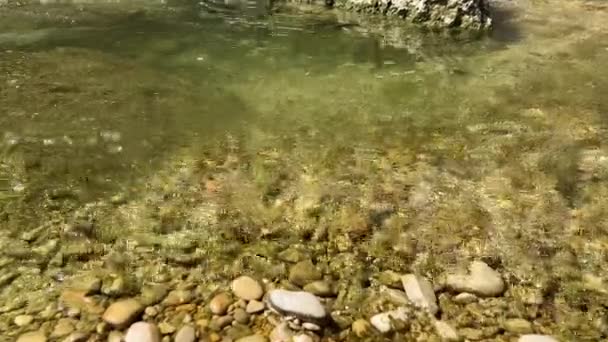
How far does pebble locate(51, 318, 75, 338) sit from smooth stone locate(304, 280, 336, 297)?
1704 millimetres

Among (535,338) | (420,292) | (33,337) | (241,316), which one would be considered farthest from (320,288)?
(33,337)

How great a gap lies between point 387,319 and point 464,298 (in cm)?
68

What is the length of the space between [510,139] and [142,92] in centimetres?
484

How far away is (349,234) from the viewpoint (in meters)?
4.64

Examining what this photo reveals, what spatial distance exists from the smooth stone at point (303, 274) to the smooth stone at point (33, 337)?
1.80 metres

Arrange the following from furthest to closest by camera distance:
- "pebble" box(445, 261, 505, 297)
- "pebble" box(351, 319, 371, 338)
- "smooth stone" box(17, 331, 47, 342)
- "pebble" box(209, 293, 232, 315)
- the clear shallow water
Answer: the clear shallow water, "pebble" box(445, 261, 505, 297), "pebble" box(209, 293, 232, 315), "pebble" box(351, 319, 371, 338), "smooth stone" box(17, 331, 47, 342)

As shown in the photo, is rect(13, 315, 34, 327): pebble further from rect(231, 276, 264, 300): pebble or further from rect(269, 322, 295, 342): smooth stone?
rect(269, 322, 295, 342): smooth stone

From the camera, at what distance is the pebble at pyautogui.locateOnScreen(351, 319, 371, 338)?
11.9 feet

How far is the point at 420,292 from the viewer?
3941 mm

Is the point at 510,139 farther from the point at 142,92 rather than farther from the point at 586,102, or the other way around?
the point at 142,92

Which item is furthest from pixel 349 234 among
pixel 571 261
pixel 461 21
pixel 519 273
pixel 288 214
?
pixel 461 21

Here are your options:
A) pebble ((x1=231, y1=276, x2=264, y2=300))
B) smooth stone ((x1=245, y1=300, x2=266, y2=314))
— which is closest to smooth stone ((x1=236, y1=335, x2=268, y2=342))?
smooth stone ((x1=245, y1=300, x2=266, y2=314))

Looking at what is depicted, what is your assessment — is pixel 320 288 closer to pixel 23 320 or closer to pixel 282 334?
pixel 282 334

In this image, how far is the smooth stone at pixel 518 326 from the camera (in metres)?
3.69
